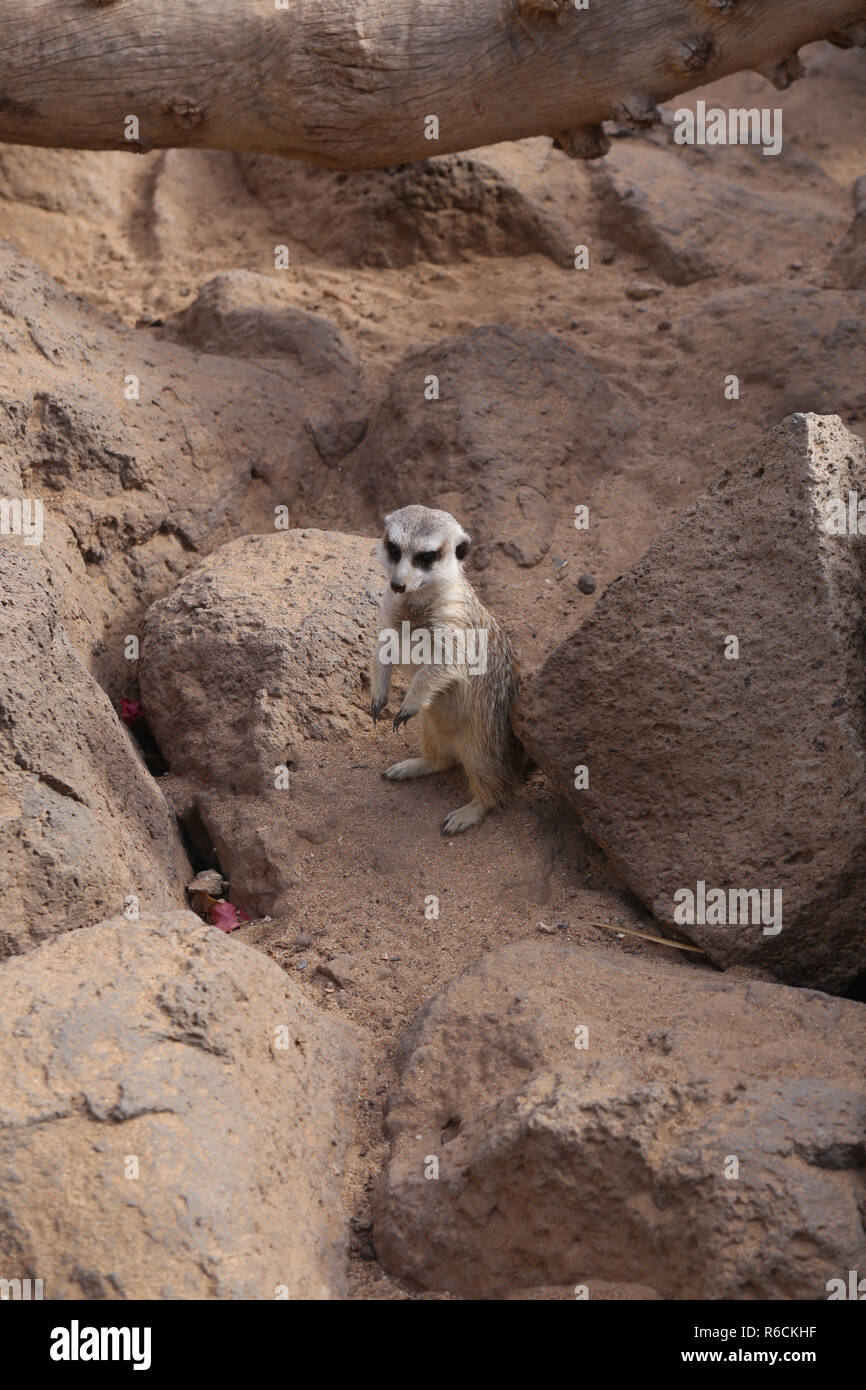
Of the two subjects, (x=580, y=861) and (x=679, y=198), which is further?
(x=679, y=198)

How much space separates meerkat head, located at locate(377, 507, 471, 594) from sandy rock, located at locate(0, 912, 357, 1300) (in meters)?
1.37

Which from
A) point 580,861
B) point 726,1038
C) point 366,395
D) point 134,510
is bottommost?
point 726,1038

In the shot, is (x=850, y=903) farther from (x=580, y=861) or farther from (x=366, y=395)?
(x=366, y=395)

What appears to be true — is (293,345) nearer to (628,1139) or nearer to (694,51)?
(694,51)

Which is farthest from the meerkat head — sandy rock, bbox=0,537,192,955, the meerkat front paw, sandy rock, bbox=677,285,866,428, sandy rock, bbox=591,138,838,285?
sandy rock, bbox=591,138,838,285

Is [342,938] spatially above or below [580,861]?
below

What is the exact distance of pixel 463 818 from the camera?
434cm

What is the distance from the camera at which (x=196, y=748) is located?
14.9 ft

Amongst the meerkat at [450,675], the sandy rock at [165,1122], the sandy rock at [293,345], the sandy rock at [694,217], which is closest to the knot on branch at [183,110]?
the sandy rock at [293,345]

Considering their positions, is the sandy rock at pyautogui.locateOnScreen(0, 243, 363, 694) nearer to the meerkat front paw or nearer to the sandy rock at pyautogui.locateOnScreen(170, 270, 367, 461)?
the sandy rock at pyautogui.locateOnScreen(170, 270, 367, 461)

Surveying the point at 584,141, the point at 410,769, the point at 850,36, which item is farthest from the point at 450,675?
the point at 850,36

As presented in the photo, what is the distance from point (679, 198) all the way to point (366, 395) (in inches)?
99.0

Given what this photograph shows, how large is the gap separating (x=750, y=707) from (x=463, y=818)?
116 centimetres

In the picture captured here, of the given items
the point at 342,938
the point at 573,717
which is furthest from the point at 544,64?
the point at 342,938
